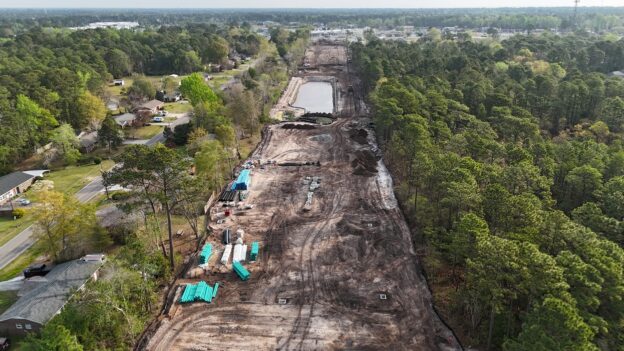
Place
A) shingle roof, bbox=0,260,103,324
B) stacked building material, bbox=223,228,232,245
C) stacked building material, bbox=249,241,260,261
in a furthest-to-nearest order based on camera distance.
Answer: stacked building material, bbox=223,228,232,245, stacked building material, bbox=249,241,260,261, shingle roof, bbox=0,260,103,324

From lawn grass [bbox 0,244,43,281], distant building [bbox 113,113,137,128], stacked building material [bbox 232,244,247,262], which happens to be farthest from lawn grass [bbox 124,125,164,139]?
stacked building material [bbox 232,244,247,262]

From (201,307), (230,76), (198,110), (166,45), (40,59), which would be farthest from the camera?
(166,45)

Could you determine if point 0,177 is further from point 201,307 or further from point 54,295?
point 201,307

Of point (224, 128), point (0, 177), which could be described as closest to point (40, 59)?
point (0, 177)

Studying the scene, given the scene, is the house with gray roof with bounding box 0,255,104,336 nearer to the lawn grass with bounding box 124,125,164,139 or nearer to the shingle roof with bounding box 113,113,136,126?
the lawn grass with bounding box 124,125,164,139

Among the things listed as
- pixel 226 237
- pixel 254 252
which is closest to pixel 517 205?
pixel 254 252

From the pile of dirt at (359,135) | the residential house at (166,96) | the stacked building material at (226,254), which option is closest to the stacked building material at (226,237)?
the stacked building material at (226,254)

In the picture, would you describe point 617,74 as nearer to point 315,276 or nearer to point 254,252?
point 315,276
